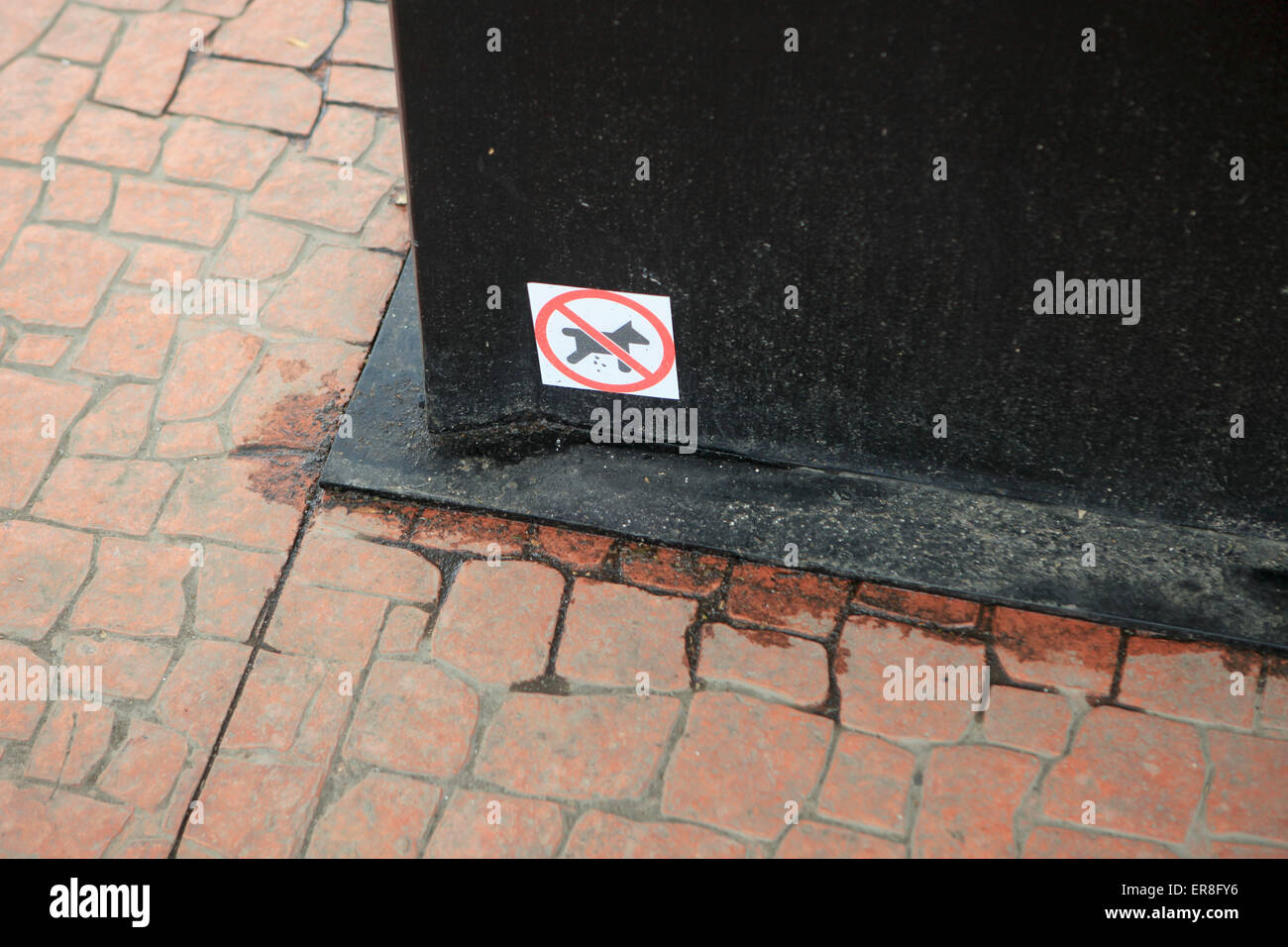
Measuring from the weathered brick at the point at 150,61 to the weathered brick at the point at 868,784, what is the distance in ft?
11.9

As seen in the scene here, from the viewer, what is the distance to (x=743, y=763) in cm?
315

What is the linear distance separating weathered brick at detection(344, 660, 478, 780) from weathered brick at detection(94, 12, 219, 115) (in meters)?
2.72

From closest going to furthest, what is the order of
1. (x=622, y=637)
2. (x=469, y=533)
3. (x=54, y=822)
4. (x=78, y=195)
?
(x=54, y=822), (x=622, y=637), (x=469, y=533), (x=78, y=195)

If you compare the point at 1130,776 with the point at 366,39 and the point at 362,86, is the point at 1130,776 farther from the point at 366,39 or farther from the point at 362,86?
the point at 366,39

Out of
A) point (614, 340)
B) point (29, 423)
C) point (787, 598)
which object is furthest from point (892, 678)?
point (29, 423)

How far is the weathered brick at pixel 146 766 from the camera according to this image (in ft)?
10.2

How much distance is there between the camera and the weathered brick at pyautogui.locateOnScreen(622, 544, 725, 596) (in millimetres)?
3473

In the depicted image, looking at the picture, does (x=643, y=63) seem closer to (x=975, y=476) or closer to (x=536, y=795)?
(x=975, y=476)

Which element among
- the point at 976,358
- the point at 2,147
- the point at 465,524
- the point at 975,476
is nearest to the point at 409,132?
the point at 465,524

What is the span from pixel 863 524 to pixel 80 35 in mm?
3857

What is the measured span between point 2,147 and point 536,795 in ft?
11.0

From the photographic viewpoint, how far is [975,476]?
3.50 meters

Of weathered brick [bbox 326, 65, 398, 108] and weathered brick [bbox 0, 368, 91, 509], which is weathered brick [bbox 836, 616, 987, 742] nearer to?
weathered brick [bbox 0, 368, 91, 509]

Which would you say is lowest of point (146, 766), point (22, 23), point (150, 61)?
point (146, 766)
